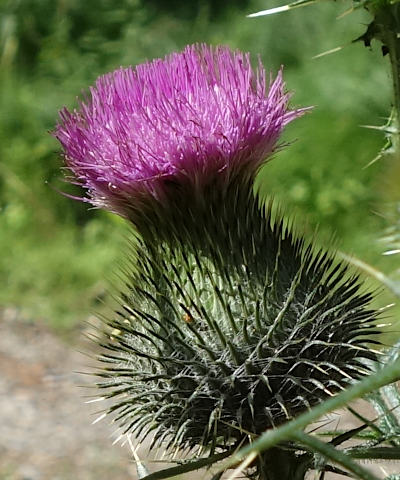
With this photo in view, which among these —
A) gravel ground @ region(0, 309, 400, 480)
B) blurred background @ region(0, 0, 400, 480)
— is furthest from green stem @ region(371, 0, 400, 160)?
blurred background @ region(0, 0, 400, 480)

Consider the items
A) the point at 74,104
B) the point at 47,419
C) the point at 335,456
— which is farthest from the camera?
the point at 74,104

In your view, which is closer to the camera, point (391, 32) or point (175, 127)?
point (391, 32)

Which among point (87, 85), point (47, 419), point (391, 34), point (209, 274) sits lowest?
point (209, 274)

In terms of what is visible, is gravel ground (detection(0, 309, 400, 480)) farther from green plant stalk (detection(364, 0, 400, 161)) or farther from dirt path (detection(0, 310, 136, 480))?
green plant stalk (detection(364, 0, 400, 161))

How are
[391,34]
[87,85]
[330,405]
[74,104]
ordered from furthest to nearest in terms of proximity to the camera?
[87,85] < [74,104] < [391,34] < [330,405]

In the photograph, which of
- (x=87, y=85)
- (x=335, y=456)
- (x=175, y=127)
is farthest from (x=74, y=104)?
(x=335, y=456)

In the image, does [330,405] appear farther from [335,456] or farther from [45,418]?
[45,418]

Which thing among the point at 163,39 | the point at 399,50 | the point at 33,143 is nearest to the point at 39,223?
the point at 33,143

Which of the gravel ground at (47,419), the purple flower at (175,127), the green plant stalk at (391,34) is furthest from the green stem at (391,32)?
the gravel ground at (47,419)

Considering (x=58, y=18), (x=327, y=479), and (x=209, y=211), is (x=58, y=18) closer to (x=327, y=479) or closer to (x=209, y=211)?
(x=327, y=479)
